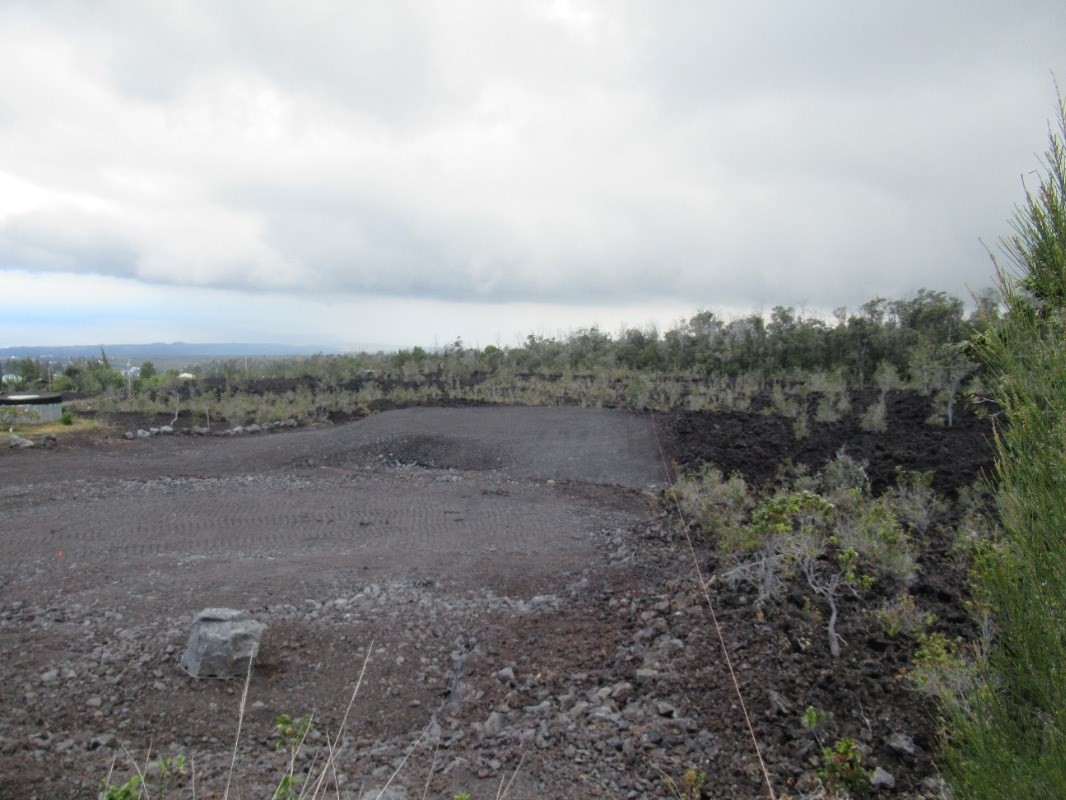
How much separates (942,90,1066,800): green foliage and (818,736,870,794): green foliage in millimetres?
979

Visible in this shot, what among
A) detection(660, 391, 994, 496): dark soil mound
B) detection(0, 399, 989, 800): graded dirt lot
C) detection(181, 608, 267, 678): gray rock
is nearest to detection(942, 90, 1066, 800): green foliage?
detection(0, 399, 989, 800): graded dirt lot

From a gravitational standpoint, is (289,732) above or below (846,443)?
below

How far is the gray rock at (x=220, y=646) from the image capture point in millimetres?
4172

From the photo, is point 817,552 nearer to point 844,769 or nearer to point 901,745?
point 901,745

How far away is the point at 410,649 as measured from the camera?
4629mm

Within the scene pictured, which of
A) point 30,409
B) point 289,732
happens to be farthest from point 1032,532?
point 30,409

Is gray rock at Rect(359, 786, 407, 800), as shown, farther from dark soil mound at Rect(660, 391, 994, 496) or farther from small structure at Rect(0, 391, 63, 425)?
small structure at Rect(0, 391, 63, 425)

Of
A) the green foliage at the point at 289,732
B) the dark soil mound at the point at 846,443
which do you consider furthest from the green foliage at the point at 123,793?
the dark soil mound at the point at 846,443

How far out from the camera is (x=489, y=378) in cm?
2122

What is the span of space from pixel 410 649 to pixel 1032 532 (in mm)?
3693

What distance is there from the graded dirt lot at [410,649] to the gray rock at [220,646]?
0.11 m

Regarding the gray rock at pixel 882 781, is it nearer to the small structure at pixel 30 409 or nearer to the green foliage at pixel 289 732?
the green foliage at pixel 289 732

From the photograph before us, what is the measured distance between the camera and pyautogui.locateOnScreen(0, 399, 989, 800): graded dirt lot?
130 inches

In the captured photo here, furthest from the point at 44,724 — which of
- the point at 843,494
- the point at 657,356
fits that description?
the point at 657,356
